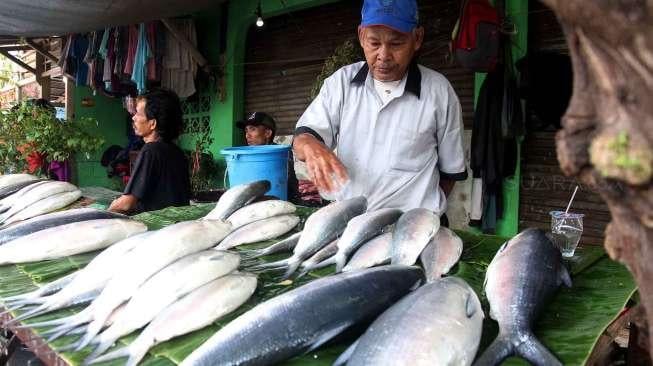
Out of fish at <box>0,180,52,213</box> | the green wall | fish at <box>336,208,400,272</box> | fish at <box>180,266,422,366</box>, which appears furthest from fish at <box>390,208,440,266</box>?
the green wall

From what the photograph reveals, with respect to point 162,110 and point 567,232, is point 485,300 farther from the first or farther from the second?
point 162,110

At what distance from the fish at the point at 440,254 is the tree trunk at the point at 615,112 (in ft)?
3.71

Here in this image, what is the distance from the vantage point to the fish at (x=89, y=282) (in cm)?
A: 188

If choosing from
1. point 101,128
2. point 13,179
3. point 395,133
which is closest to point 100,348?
point 395,133

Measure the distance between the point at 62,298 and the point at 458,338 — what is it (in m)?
1.51

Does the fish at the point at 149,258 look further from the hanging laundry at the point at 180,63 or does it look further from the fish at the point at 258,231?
the hanging laundry at the point at 180,63

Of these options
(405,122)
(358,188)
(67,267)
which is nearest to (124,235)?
(67,267)

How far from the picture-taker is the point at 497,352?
1.33 m

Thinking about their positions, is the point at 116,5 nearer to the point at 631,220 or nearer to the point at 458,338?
the point at 458,338

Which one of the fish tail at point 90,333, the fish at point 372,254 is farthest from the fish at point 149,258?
the fish at point 372,254

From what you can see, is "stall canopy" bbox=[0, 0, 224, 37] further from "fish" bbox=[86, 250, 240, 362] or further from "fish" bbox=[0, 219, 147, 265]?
"fish" bbox=[86, 250, 240, 362]

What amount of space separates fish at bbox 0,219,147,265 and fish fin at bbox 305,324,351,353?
158 centimetres

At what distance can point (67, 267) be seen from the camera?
232 centimetres

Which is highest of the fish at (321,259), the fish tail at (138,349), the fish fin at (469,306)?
the fish fin at (469,306)
